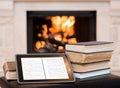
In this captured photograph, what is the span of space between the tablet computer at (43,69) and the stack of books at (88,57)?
0.04 m

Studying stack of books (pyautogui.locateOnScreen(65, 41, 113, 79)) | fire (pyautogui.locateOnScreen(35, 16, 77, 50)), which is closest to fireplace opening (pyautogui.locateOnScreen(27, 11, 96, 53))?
fire (pyautogui.locateOnScreen(35, 16, 77, 50))

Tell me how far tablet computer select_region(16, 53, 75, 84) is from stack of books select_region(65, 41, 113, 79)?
0.14ft

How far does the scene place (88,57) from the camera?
1.11 m

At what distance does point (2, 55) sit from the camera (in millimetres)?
2602

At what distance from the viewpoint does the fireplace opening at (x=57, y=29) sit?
108 inches

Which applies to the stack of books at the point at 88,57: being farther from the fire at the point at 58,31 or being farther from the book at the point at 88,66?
the fire at the point at 58,31

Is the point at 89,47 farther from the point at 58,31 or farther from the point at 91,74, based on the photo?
the point at 58,31

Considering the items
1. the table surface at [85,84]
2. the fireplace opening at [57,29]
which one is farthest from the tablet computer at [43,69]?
the fireplace opening at [57,29]

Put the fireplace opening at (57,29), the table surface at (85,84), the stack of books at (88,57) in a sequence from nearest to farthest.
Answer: the table surface at (85,84) < the stack of books at (88,57) < the fireplace opening at (57,29)

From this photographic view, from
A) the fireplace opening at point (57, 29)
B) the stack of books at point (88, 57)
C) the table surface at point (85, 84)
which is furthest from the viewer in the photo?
the fireplace opening at point (57, 29)

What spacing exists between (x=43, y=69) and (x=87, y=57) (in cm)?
18

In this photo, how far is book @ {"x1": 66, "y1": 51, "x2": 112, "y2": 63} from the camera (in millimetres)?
1107

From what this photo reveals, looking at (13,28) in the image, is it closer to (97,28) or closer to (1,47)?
(1,47)

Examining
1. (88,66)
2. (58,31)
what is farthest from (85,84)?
→ (58,31)
